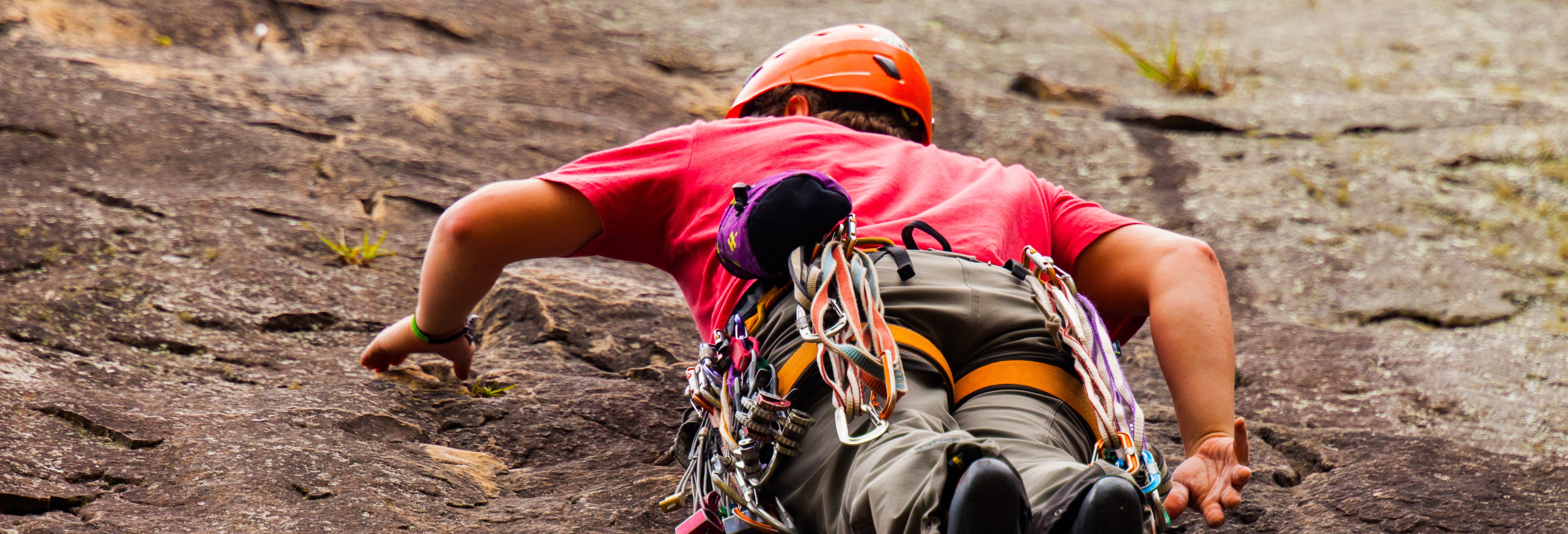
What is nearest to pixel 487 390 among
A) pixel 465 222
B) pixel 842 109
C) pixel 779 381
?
pixel 465 222

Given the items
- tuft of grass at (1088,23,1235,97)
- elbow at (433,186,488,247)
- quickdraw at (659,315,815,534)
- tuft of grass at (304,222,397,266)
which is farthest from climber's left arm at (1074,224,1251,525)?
tuft of grass at (1088,23,1235,97)

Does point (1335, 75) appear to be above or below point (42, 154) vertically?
below

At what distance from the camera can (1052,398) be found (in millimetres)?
2016

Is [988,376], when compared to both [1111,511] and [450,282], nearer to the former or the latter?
[1111,511]

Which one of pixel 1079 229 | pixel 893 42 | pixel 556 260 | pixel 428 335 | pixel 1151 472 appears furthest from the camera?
pixel 556 260

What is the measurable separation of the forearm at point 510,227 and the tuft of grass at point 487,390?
0.63 meters

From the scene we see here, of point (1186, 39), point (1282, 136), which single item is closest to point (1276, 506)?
point (1282, 136)

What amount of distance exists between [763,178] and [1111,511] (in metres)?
1.02

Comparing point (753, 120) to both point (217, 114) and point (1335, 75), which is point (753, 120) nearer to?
Answer: point (217, 114)

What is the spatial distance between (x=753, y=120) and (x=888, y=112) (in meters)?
0.52

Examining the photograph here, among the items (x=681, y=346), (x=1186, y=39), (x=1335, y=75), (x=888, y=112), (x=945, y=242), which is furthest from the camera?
(x=1186, y=39)

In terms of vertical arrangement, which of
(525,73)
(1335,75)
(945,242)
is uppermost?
(945,242)

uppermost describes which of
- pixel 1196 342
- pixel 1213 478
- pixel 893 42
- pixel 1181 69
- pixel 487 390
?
pixel 893 42

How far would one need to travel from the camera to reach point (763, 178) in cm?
227
